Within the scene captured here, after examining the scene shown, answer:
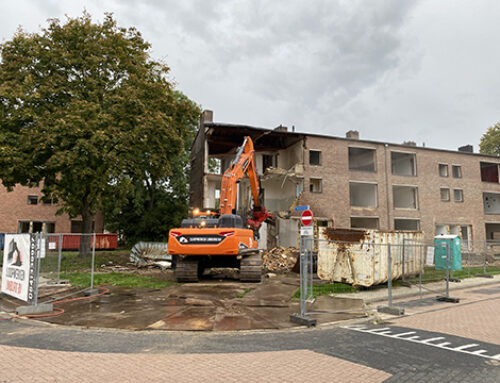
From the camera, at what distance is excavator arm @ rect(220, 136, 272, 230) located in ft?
45.3

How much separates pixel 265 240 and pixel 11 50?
20588 mm

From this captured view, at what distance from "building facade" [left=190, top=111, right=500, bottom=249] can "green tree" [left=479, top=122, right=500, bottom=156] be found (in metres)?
13.1

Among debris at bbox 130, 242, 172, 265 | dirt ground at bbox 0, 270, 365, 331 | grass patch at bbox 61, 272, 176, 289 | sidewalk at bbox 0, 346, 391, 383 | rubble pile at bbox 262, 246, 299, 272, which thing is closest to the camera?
sidewalk at bbox 0, 346, 391, 383

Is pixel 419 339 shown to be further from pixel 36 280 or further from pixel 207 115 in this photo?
pixel 207 115

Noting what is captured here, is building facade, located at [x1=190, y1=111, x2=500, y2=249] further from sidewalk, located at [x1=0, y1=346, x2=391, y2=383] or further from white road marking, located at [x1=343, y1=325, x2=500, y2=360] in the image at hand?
sidewalk, located at [x1=0, y1=346, x2=391, y2=383]

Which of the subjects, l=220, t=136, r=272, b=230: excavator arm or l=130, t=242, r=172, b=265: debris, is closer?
l=220, t=136, r=272, b=230: excavator arm

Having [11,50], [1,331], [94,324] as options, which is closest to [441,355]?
[94,324]

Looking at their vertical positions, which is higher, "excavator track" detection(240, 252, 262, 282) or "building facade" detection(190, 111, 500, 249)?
"building facade" detection(190, 111, 500, 249)

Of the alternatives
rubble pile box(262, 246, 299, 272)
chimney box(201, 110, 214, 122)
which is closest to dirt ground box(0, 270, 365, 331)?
rubble pile box(262, 246, 299, 272)

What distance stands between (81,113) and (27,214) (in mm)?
26396

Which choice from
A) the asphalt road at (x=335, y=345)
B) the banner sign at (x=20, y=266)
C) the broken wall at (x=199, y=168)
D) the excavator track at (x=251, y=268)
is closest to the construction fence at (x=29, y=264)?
the banner sign at (x=20, y=266)

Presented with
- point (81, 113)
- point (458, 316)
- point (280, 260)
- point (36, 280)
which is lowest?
point (458, 316)

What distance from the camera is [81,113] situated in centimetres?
1730

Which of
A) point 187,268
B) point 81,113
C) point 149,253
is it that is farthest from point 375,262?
point 81,113
